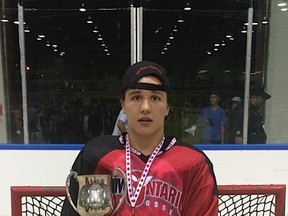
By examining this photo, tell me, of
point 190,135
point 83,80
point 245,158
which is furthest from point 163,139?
point 83,80

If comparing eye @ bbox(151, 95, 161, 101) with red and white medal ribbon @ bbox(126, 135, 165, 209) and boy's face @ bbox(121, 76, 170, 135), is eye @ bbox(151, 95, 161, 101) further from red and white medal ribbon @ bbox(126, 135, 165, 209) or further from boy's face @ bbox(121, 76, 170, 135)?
red and white medal ribbon @ bbox(126, 135, 165, 209)

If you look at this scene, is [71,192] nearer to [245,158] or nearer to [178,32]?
[245,158]

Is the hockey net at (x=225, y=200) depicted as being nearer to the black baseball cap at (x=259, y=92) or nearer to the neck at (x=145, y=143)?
the neck at (x=145, y=143)

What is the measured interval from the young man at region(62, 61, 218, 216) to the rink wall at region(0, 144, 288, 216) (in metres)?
1.69

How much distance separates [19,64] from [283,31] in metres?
2.61

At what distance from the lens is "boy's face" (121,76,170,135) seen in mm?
898

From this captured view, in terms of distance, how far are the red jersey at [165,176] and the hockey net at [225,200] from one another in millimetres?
A: 840

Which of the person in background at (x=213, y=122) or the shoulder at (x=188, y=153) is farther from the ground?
the shoulder at (x=188, y=153)

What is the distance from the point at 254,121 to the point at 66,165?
1.80 meters

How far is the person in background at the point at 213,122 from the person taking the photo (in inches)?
129

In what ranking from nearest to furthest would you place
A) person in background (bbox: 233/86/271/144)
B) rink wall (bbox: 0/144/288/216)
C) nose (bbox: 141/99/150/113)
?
nose (bbox: 141/99/150/113) < rink wall (bbox: 0/144/288/216) < person in background (bbox: 233/86/271/144)

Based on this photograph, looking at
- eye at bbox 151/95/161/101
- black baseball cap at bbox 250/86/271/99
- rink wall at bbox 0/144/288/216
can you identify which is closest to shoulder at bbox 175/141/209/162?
eye at bbox 151/95/161/101

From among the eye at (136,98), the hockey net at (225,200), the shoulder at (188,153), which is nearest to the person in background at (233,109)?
the hockey net at (225,200)

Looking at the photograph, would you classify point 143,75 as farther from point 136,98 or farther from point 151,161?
point 151,161
